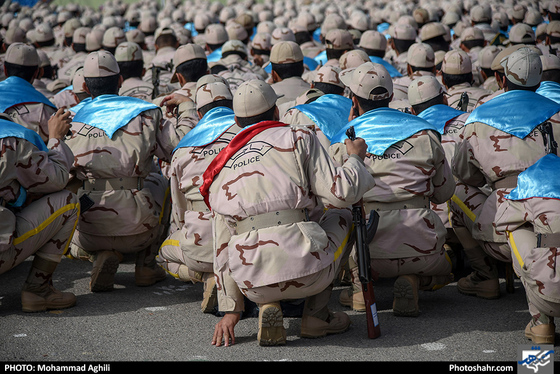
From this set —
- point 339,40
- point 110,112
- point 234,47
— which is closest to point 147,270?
point 110,112

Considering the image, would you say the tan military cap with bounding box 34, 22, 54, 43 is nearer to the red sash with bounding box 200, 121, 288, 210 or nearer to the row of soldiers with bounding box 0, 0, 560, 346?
the row of soldiers with bounding box 0, 0, 560, 346

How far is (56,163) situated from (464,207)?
3111mm

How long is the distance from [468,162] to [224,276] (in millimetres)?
2055

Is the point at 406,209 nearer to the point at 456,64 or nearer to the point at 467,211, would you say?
the point at 467,211

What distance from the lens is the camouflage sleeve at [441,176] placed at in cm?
471

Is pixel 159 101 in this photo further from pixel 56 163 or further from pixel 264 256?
pixel 264 256

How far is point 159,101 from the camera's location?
7.10m

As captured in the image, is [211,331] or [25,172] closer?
[211,331]

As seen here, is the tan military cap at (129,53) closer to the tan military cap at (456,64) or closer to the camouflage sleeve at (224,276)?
the tan military cap at (456,64)

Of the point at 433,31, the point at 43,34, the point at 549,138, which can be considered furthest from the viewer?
the point at 43,34

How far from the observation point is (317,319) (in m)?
4.30

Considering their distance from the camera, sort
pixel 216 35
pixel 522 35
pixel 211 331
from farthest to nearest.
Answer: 1. pixel 216 35
2. pixel 522 35
3. pixel 211 331

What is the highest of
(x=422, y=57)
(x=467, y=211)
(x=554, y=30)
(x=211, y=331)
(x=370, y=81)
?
(x=370, y=81)

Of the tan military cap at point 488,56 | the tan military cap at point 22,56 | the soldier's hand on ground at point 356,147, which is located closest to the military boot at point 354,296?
the soldier's hand on ground at point 356,147
